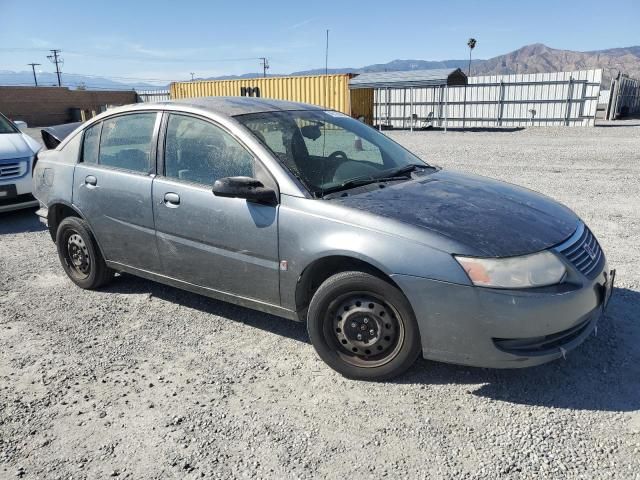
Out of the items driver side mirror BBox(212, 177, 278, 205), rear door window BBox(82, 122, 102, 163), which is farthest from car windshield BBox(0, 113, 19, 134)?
driver side mirror BBox(212, 177, 278, 205)

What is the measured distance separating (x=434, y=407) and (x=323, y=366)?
788mm

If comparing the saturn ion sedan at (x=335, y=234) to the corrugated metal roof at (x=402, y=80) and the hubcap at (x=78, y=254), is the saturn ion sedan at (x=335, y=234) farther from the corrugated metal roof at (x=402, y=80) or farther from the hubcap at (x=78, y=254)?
the corrugated metal roof at (x=402, y=80)

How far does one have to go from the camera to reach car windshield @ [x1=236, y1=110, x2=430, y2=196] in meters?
3.40

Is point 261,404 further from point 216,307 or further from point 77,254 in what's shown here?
point 77,254

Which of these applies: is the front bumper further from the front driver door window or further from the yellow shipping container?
the yellow shipping container

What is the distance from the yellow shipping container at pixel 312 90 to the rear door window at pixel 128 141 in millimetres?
21052

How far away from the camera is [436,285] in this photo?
2678 millimetres

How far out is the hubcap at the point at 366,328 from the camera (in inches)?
116

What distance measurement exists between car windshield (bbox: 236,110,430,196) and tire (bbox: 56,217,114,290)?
6.23ft

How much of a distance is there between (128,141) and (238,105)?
1.00 metres

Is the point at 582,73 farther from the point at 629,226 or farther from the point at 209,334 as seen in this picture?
the point at 209,334

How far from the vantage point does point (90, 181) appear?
426 centimetres

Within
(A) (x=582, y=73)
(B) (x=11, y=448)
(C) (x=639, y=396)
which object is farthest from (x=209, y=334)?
(A) (x=582, y=73)

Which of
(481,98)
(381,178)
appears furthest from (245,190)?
(481,98)
